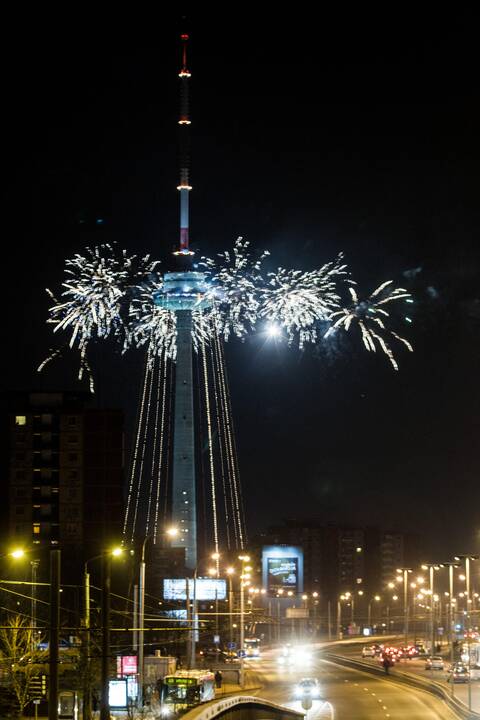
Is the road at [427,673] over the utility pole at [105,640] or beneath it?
beneath

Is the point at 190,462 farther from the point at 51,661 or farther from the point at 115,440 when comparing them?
the point at 51,661

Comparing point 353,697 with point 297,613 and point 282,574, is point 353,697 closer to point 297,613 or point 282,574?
point 297,613

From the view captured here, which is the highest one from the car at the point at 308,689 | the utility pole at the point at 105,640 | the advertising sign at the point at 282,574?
the advertising sign at the point at 282,574

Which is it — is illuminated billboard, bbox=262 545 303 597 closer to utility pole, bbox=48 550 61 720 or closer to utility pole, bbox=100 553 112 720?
utility pole, bbox=100 553 112 720

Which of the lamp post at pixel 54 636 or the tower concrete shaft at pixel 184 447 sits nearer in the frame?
the lamp post at pixel 54 636

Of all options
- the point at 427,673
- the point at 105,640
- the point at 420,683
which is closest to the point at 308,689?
the point at 420,683

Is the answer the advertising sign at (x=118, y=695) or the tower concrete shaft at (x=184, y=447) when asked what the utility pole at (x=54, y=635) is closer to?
the advertising sign at (x=118, y=695)

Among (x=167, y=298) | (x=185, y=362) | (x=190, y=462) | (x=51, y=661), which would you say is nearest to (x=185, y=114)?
(x=167, y=298)

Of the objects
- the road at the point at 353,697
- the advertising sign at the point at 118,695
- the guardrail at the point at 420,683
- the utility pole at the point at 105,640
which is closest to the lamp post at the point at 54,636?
the utility pole at the point at 105,640
